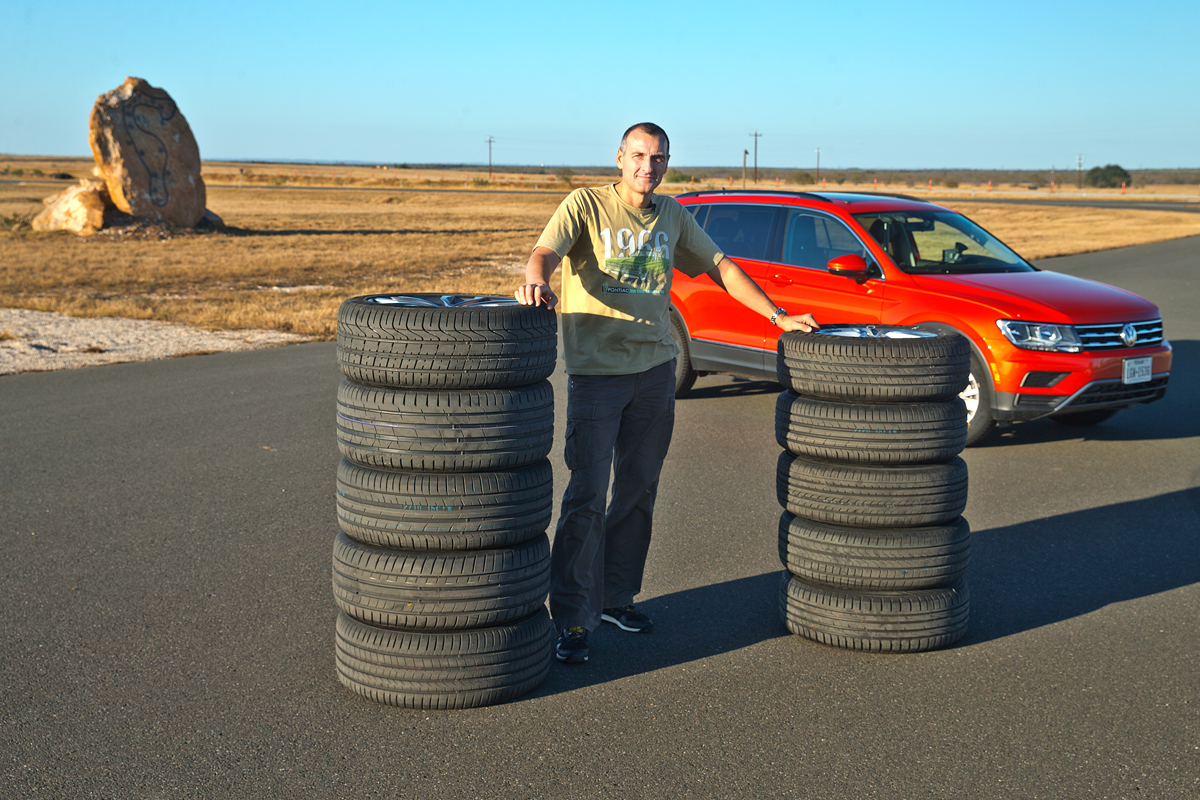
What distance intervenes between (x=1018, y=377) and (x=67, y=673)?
6.21 meters

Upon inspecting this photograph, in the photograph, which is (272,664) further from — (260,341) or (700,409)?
(260,341)

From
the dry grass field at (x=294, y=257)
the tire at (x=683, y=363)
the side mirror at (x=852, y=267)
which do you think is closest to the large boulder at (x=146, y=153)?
the dry grass field at (x=294, y=257)

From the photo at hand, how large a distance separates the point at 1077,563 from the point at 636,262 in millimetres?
2910

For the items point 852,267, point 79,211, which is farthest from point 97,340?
point 79,211

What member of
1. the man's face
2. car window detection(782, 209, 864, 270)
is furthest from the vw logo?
the man's face

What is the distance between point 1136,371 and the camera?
749 centimetres

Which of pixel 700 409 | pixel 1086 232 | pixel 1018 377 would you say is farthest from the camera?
pixel 1086 232

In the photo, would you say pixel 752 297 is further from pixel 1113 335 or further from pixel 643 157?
pixel 1113 335

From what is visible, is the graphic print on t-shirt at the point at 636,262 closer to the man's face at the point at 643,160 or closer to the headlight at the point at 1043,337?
the man's face at the point at 643,160

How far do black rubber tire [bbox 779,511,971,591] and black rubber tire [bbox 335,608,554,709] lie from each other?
4.23 ft

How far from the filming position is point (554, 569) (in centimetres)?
415

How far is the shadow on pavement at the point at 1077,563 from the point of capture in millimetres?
4629

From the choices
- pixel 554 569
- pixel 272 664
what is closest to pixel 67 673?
pixel 272 664

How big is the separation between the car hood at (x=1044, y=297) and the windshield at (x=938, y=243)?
0.82ft
